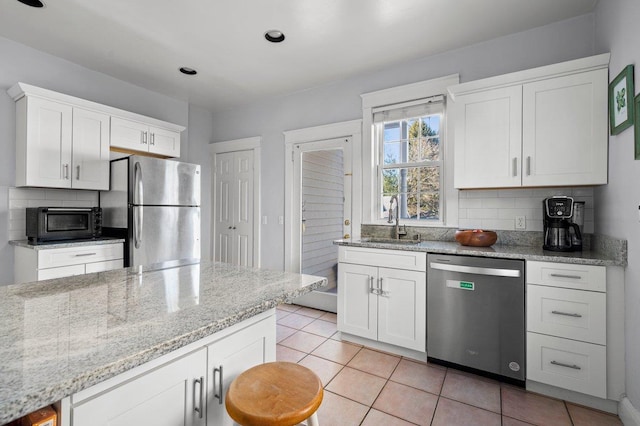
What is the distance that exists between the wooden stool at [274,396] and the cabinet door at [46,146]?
3062mm

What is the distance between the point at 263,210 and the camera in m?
4.34

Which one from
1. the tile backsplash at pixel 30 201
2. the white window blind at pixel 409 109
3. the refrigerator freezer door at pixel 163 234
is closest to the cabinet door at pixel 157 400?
the refrigerator freezer door at pixel 163 234

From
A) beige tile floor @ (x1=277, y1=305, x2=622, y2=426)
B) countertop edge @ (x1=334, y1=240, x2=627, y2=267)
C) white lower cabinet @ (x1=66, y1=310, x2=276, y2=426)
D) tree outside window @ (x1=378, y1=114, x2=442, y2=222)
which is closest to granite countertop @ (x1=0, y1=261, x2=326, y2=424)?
white lower cabinet @ (x1=66, y1=310, x2=276, y2=426)

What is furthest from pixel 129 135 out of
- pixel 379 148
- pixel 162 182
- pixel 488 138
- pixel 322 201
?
pixel 488 138

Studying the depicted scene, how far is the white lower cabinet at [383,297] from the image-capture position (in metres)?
2.54

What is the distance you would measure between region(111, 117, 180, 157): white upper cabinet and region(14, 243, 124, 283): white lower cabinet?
117cm

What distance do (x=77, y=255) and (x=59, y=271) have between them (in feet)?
0.60

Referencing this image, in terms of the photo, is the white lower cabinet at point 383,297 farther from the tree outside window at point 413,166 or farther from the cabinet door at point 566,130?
the cabinet door at point 566,130

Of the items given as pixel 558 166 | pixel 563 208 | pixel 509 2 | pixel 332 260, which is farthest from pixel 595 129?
pixel 332 260

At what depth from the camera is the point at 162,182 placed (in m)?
3.46

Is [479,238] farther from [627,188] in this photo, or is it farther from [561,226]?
[627,188]

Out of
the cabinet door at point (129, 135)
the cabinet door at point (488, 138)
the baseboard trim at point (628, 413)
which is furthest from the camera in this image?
the cabinet door at point (129, 135)

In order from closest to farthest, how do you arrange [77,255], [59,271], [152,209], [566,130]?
[566,130]
[59,271]
[77,255]
[152,209]

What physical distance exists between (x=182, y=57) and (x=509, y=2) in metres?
2.93
